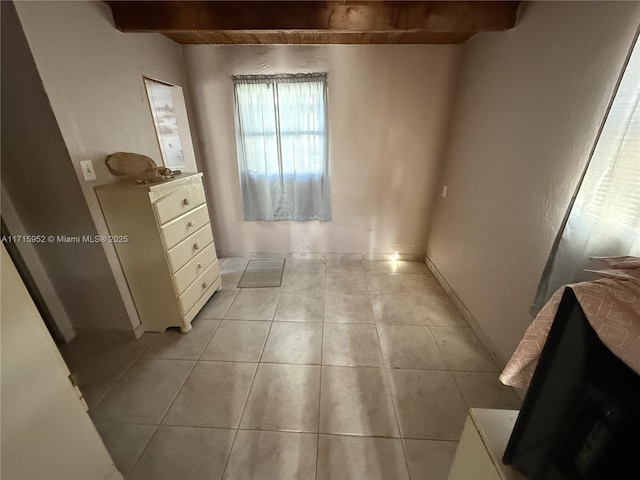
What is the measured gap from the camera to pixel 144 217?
1.59 m

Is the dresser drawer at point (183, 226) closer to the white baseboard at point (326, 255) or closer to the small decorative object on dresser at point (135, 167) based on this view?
the small decorative object on dresser at point (135, 167)

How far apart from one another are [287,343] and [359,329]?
562 millimetres

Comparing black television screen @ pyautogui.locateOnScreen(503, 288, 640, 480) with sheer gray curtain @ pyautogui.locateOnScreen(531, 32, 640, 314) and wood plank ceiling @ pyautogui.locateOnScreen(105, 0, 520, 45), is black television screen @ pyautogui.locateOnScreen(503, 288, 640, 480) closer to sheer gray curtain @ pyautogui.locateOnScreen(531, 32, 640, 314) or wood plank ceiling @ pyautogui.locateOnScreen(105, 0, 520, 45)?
sheer gray curtain @ pyautogui.locateOnScreen(531, 32, 640, 314)

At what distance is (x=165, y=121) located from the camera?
2164 millimetres

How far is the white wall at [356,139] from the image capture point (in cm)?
236

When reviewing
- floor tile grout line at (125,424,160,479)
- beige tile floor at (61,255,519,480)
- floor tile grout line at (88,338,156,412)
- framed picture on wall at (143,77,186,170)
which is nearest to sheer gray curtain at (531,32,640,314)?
beige tile floor at (61,255,519,480)

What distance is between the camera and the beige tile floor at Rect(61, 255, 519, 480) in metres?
1.17

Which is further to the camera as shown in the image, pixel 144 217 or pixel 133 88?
pixel 133 88

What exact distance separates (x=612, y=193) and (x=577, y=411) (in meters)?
0.90

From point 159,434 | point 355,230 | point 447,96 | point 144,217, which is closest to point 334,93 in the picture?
point 447,96

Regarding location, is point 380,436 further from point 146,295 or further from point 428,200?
point 428,200

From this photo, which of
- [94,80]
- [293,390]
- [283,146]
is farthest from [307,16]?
[293,390]

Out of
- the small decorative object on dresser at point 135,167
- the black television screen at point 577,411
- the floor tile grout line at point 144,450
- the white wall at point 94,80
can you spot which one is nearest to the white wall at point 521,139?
the black television screen at point 577,411

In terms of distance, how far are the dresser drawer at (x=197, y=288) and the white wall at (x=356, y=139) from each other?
0.85 metres
